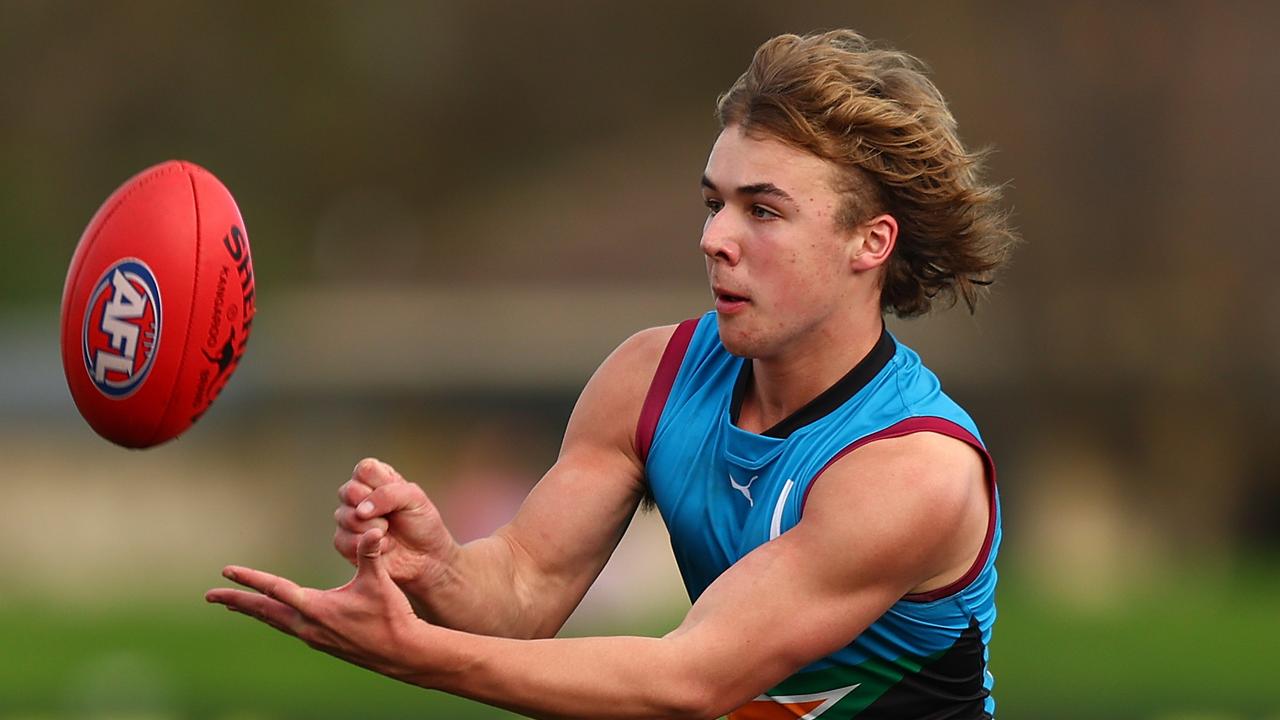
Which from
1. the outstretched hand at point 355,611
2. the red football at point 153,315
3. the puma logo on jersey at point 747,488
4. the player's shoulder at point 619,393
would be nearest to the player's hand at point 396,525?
the outstretched hand at point 355,611

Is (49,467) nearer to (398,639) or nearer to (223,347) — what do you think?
(223,347)

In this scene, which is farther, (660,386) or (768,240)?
(660,386)

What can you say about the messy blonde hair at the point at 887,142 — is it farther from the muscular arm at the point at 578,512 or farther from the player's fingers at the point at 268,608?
the player's fingers at the point at 268,608

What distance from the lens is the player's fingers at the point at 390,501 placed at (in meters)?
4.41

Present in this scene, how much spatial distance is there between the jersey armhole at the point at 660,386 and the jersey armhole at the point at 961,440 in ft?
1.95

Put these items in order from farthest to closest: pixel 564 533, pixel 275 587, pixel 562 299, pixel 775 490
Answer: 1. pixel 562 299
2. pixel 564 533
3. pixel 775 490
4. pixel 275 587

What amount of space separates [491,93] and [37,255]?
26.6 feet

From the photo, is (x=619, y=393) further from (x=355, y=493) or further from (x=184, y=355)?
(x=184, y=355)

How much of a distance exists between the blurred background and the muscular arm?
35.5 feet

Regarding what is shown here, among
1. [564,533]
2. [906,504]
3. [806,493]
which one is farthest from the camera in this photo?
[564,533]

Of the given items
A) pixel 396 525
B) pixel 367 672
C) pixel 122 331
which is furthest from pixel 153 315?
pixel 367 672

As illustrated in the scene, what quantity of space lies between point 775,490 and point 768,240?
646mm

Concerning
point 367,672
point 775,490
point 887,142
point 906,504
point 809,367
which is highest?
point 887,142

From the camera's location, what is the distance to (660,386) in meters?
5.20
